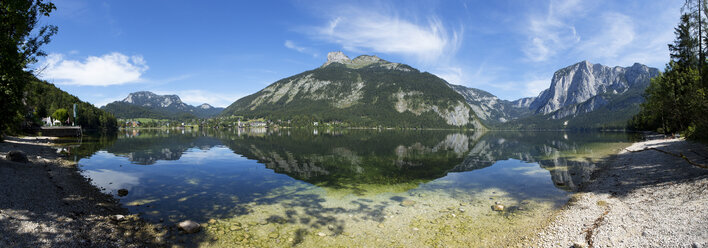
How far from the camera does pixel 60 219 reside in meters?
12.6

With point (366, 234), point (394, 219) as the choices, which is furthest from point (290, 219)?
point (394, 219)

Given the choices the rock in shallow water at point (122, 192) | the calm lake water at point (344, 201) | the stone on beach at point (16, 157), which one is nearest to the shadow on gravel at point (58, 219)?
the rock in shallow water at point (122, 192)

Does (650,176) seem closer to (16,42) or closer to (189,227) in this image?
(189,227)

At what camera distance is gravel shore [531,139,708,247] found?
11781 mm

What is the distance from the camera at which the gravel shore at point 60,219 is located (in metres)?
10.5

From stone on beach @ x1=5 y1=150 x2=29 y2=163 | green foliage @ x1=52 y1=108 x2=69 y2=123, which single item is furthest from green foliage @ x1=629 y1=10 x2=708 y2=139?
green foliage @ x1=52 y1=108 x2=69 y2=123

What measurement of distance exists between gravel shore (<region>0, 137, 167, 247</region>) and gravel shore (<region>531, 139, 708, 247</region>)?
19.2 meters

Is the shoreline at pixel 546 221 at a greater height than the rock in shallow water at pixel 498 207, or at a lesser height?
greater

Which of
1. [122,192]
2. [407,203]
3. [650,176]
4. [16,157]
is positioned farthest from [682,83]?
[16,157]

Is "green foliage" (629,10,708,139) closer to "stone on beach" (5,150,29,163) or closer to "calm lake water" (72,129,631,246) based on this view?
"calm lake water" (72,129,631,246)

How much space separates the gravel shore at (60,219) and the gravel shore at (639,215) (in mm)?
19167

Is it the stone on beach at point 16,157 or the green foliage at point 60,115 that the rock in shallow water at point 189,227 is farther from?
the green foliage at point 60,115

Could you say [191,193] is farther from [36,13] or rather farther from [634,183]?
[634,183]

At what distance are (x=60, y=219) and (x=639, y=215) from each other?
2857cm
